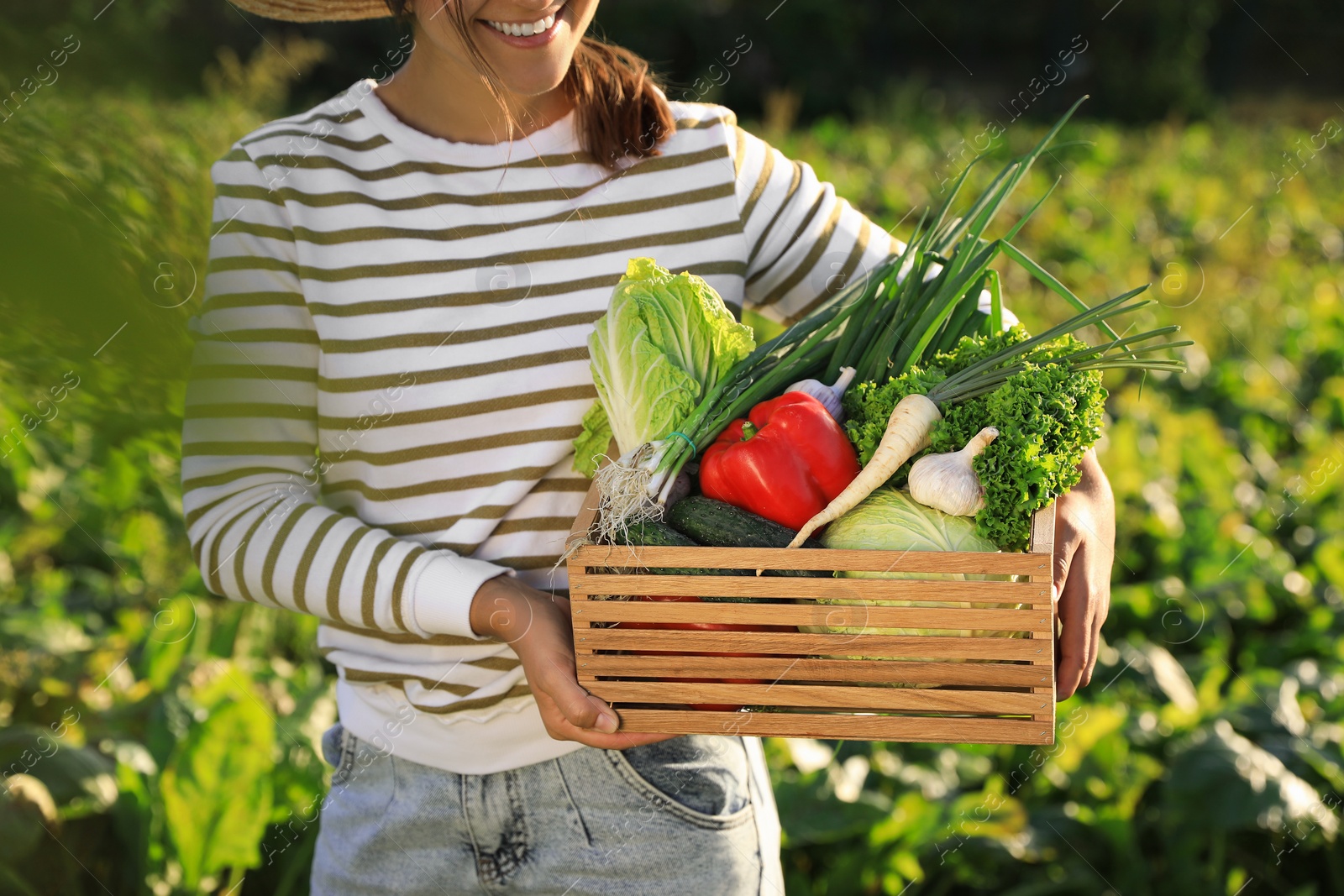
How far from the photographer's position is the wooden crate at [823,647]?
148 centimetres

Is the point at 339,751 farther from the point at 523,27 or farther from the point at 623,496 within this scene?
the point at 523,27

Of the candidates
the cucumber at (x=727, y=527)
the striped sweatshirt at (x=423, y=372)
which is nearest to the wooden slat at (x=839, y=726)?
the cucumber at (x=727, y=527)

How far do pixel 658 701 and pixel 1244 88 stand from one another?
33.3m

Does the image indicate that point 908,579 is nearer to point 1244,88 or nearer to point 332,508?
point 332,508

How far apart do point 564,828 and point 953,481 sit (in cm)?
88

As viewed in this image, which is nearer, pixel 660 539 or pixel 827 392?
pixel 660 539

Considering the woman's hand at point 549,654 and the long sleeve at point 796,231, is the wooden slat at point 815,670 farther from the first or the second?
the long sleeve at point 796,231

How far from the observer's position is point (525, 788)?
1.88 metres

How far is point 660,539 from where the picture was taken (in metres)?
1.59

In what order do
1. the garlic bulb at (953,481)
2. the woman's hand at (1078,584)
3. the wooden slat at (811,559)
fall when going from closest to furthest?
the wooden slat at (811,559) < the garlic bulb at (953,481) < the woman's hand at (1078,584)

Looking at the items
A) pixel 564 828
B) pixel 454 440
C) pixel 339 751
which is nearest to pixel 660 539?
pixel 454 440

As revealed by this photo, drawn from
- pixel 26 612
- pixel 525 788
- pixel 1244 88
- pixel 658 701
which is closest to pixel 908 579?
pixel 658 701

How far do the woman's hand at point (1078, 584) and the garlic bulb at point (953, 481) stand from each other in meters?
0.18

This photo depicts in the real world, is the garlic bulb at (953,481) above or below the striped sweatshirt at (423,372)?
below
